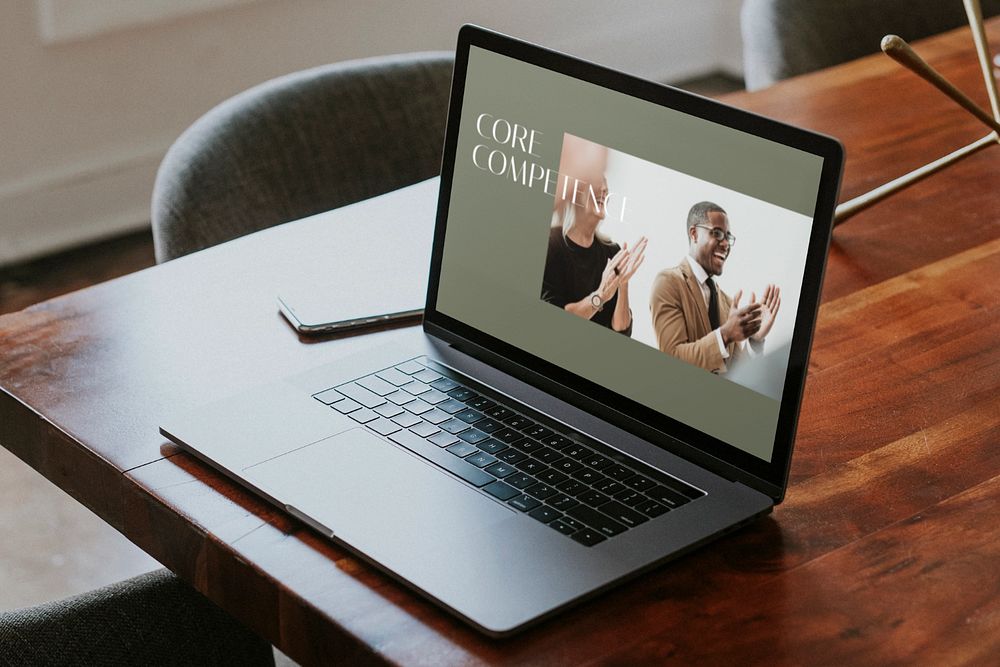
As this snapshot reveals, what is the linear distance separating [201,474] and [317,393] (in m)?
0.11

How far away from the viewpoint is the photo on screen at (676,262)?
30.5 inches

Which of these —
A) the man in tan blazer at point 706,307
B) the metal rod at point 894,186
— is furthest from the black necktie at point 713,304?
the metal rod at point 894,186

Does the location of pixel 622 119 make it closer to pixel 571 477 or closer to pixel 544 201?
pixel 544 201

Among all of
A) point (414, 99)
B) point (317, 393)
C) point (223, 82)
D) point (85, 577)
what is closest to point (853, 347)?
point (317, 393)

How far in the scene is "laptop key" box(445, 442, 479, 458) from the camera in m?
0.83

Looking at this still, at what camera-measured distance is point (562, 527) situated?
2.48 ft

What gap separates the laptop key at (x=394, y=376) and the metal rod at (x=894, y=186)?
47 cm

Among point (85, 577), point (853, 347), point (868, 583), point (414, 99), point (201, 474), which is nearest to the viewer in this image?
point (868, 583)

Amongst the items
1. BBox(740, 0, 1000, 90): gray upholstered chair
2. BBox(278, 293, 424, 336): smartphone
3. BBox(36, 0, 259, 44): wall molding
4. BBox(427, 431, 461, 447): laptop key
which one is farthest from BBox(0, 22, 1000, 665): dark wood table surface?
BBox(36, 0, 259, 44): wall molding

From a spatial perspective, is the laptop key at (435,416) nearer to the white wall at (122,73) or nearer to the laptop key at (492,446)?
the laptop key at (492,446)

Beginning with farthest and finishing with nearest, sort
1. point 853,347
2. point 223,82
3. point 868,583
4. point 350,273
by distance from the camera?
point 223,82 < point 350,273 < point 853,347 < point 868,583

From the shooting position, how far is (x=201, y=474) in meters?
0.84

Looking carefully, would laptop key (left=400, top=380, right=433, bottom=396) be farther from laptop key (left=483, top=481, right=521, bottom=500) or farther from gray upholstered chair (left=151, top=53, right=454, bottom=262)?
gray upholstered chair (left=151, top=53, right=454, bottom=262)

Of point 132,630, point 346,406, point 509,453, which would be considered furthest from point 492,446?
point 132,630
